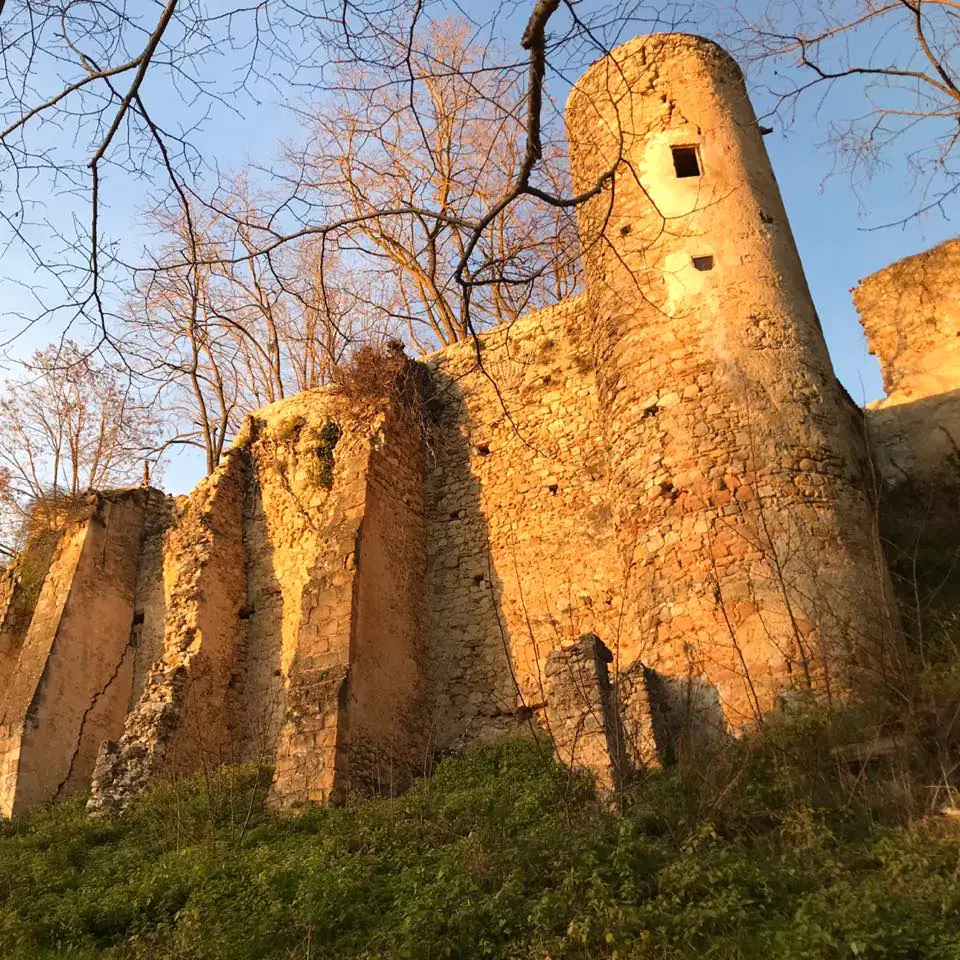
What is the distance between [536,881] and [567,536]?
501 centimetres

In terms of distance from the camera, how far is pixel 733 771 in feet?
19.2

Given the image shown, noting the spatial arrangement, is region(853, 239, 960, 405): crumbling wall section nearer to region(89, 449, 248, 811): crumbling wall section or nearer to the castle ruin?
the castle ruin

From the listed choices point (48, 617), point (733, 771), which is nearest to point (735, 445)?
point (733, 771)

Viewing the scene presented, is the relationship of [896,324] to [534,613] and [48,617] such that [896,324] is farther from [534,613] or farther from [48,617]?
[48,617]

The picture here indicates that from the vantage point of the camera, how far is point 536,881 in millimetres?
5059

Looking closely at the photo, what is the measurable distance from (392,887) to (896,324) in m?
9.55

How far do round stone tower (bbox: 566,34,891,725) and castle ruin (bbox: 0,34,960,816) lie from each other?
3 centimetres

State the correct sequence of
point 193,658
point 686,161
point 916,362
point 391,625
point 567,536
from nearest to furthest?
point 686,161
point 391,625
point 567,536
point 193,658
point 916,362

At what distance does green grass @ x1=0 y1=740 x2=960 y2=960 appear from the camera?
4.21m

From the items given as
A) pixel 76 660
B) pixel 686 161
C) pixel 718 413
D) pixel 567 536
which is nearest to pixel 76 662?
pixel 76 660

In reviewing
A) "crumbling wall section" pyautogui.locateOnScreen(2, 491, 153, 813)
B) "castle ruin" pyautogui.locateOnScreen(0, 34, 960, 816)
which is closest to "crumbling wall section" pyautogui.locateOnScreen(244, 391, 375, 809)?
"castle ruin" pyautogui.locateOnScreen(0, 34, 960, 816)

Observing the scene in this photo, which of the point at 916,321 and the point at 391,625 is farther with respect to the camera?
the point at 916,321

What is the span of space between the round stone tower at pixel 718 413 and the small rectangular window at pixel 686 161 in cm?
2

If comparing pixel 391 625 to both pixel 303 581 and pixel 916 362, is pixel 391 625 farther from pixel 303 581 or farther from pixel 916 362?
pixel 916 362
